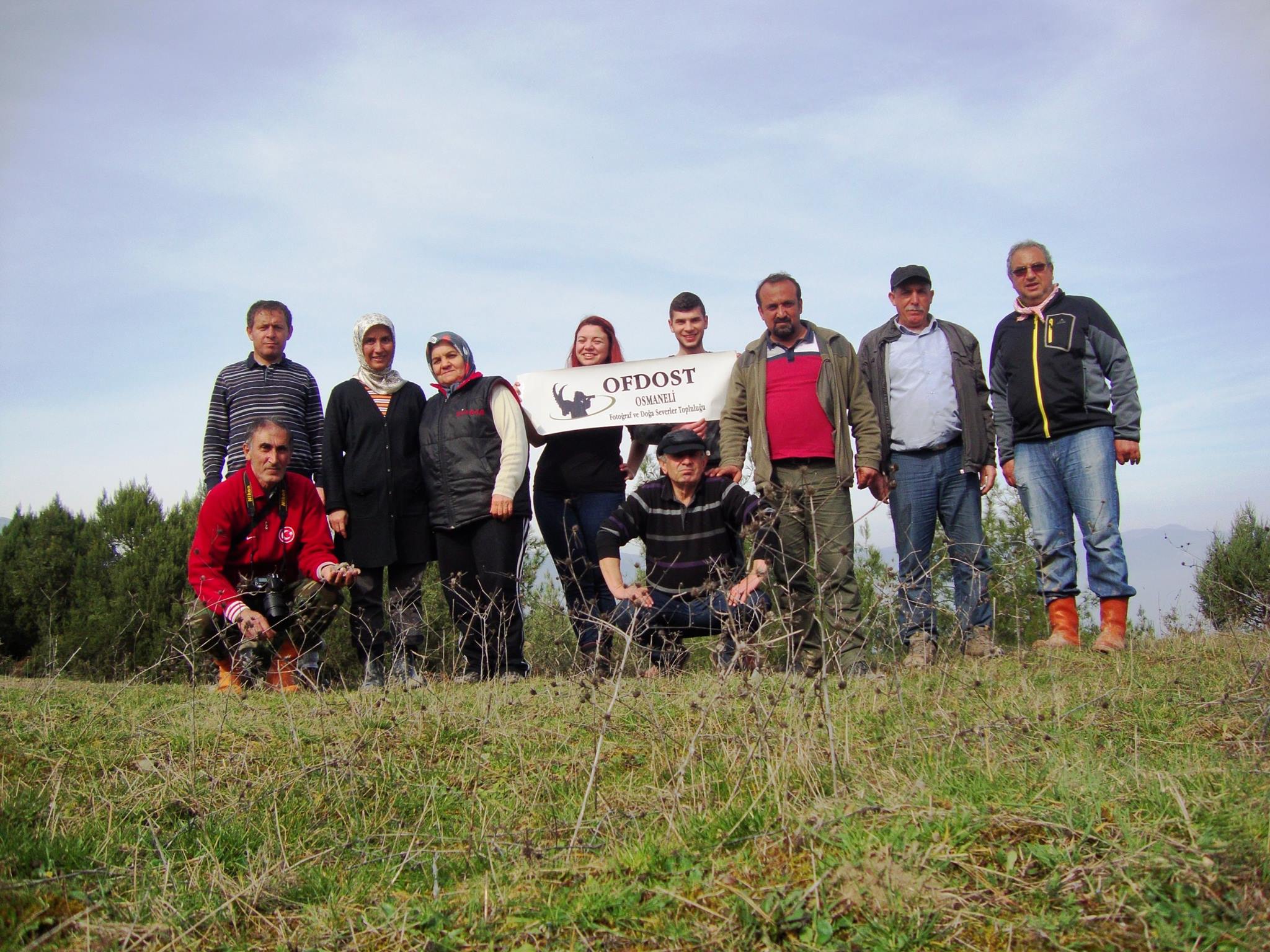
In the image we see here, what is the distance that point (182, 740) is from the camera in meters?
4.63

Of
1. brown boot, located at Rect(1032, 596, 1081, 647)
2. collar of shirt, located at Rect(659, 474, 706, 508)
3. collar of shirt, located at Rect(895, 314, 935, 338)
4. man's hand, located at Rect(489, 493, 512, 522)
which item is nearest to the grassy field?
brown boot, located at Rect(1032, 596, 1081, 647)

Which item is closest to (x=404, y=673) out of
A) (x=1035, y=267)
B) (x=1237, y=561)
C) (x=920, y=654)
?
(x=920, y=654)

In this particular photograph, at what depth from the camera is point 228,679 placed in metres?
6.50

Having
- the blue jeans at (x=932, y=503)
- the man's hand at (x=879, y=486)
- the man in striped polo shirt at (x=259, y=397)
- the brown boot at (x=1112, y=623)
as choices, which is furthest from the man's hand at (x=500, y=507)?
the brown boot at (x=1112, y=623)

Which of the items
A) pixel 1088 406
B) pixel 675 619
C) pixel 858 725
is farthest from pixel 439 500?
pixel 1088 406

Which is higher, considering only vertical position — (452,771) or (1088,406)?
(1088,406)

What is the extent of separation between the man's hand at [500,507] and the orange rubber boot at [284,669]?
4.91 feet

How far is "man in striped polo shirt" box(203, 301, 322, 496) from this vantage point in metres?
7.19

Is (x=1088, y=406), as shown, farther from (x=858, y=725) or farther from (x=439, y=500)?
(x=439, y=500)

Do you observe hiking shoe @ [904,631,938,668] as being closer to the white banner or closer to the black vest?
the white banner

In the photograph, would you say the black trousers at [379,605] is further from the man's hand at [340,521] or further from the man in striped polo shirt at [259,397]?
the man in striped polo shirt at [259,397]

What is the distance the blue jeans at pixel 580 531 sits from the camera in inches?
278

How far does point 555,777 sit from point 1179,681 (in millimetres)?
3020

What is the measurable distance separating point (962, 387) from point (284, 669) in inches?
183
